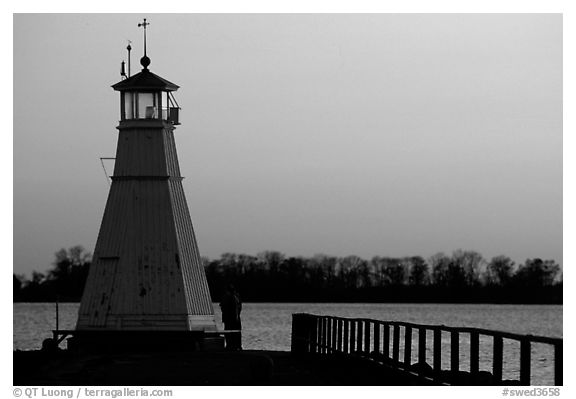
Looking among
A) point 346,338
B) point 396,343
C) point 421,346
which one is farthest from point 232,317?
point 421,346

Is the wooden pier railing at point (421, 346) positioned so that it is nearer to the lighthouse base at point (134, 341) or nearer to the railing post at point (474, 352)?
the railing post at point (474, 352)

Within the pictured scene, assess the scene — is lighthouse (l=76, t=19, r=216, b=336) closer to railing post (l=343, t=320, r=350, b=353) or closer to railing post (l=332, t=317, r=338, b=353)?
railing post (l=332, t=317, r=338, b=353)

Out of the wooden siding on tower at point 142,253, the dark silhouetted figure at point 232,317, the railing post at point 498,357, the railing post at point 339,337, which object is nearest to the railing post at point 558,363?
the railing post at point 498,357

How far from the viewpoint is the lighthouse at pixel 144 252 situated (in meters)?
27.8

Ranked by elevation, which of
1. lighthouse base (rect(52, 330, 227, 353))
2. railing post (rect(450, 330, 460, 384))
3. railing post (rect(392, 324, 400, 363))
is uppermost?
railing post (rect(450, 330, 460, 384))

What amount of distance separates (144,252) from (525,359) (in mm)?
15002

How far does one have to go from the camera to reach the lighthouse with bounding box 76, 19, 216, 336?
27.8 meters

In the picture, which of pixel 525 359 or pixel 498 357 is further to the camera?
pixel 498 357

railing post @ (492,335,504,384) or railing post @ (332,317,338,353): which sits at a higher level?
railing post @ (492,335,504,384)

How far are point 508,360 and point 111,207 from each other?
2330 centimetres

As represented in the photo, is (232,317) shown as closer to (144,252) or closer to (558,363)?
(144,252)

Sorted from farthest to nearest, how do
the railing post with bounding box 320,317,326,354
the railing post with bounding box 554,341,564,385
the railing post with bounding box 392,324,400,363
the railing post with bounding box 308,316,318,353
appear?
the railing post with bounding box 308,316,318,353, the railing post with bounding box 320,317,326,354, the railing post with bounding box 392,324,400,363, the railing post with bounding box 554,341,564,385

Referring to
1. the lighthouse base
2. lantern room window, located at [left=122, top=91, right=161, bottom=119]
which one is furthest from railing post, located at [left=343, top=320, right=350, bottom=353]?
lantern room window, located at [left=122, top=91, right=161, bottom=119]

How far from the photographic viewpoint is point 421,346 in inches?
709
